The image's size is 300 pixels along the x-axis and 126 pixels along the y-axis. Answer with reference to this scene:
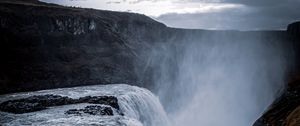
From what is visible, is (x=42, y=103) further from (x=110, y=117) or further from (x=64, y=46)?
(x=64, y=46)

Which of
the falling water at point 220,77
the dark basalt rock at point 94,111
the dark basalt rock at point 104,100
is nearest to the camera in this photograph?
the dark basalt rock at point 94,111

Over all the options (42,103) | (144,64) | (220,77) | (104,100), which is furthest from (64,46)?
(220,77)

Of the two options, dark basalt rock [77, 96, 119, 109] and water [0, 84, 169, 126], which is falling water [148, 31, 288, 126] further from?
dark basalt rock [77, 96, 119, 109]

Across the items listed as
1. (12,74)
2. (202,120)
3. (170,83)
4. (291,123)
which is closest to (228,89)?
(170,83)

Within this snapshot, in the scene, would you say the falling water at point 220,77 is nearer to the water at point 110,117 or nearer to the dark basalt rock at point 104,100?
the water at point 110,117

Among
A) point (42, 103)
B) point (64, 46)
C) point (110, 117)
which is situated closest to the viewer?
point (110, 117)

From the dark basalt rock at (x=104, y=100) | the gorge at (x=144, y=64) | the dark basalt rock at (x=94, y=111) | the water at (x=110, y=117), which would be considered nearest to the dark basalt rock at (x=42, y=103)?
the dark basalt rock at (x=104, y=100)

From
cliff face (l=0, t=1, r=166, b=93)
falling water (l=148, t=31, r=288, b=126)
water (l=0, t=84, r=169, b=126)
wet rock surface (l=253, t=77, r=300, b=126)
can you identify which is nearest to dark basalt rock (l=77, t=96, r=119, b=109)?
water (l=0, t=84, r=169, b=126)

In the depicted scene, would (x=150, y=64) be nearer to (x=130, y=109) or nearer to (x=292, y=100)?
(x=130, y=109)
